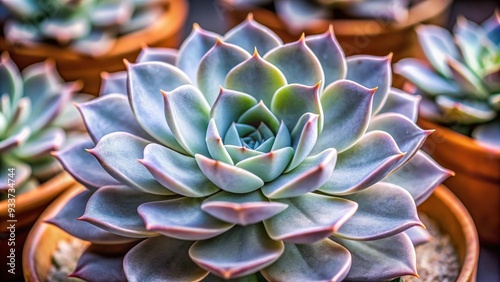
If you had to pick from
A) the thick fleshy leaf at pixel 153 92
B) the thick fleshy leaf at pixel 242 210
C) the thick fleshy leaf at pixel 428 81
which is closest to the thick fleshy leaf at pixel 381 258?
the thick fleshy leaf at pixel 242 210

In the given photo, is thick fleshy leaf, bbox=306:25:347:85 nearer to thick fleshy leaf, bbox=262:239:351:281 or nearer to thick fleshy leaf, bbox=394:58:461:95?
thick fleshy leaf, bbox=262:239:351:281

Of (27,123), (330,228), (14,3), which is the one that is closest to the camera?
(330,228)

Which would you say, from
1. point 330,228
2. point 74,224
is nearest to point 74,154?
point 74,224

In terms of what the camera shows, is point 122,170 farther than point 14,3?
No

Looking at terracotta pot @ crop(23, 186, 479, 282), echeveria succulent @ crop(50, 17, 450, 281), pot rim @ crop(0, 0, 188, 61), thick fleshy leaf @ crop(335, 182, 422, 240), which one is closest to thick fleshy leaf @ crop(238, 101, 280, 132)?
echeveria succulent @ crop(50, 17, 450, 281)

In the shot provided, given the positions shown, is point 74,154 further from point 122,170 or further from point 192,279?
point 192,279

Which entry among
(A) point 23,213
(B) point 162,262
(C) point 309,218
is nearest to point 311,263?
(C) point 309,218
